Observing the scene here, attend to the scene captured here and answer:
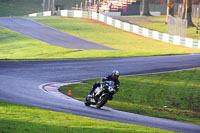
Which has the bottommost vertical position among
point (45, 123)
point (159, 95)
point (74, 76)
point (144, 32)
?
point (159, 95)

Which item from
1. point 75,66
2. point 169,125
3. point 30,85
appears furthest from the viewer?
point 75,66

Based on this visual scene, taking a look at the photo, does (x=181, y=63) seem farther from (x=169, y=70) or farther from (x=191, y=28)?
(x=191, y=28)

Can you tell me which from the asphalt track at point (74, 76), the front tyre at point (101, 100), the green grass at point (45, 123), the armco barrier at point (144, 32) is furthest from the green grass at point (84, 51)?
the green grass at point (45, 123)

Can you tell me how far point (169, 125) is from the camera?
14555 mm

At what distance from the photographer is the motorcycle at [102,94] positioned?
16375 millimetres

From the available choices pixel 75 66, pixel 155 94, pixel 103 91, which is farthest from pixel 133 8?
pixel 103 91

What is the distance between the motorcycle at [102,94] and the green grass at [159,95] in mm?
1334

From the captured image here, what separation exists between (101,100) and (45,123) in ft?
18.2

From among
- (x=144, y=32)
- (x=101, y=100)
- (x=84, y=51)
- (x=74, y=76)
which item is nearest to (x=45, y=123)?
(x=101, y=100)

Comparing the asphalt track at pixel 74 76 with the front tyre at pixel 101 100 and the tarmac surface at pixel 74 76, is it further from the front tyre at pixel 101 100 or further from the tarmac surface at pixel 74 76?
the front tyre at pixel 101 100

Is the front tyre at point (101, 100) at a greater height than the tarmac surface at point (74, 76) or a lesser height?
greater

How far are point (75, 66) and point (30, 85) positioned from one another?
9.57 m

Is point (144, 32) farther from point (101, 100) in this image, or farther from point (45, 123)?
point (45, 123)

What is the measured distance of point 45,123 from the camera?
11.4 meters
